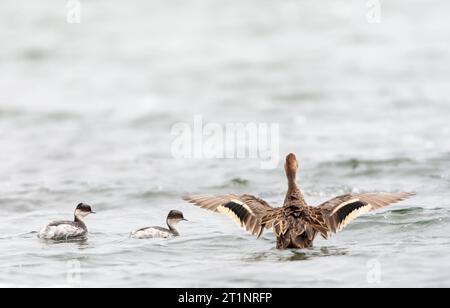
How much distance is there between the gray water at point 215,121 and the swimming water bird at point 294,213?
234mm

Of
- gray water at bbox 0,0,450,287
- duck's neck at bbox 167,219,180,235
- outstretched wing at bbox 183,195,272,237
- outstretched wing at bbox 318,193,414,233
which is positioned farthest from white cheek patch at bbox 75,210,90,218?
outstretched wing at bbox 318,193,414,233

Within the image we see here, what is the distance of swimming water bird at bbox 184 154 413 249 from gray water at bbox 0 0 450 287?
0.23 metres

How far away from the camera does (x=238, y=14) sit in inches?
1118

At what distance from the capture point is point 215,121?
20.0m

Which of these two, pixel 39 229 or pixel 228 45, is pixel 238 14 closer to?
pixel 228 45

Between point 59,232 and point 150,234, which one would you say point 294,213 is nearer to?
point 150,234

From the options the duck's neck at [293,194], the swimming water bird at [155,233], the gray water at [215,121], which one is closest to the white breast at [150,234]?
the swimming water bird at [155,233]

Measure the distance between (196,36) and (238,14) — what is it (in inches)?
79.5

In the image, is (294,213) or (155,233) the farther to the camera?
(155,233)

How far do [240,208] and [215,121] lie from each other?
907cm

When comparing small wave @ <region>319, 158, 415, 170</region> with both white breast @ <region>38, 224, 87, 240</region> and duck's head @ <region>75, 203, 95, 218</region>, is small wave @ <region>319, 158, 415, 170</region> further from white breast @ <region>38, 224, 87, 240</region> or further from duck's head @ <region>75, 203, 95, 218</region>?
white breast @ <region>38, 224, 87, 240</region>

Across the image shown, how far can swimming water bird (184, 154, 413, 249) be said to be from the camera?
10.6 metres

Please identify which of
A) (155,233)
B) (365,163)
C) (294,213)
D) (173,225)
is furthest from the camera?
(365,163)

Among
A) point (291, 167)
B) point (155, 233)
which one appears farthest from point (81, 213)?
point (291, 167)
